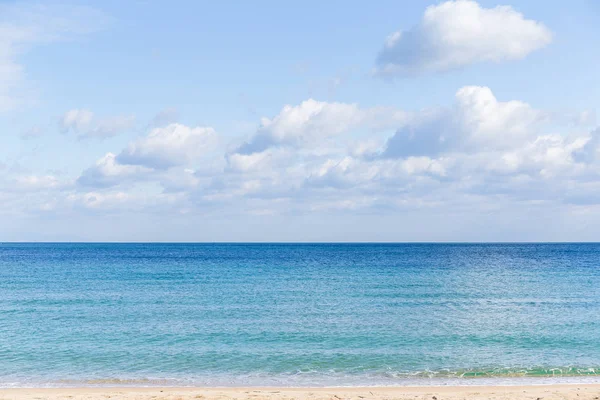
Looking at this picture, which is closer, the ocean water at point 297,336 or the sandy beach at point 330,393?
the sandy beach at point 330,393

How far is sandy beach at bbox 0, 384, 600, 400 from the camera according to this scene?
677 inches

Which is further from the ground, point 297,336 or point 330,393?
point 297,336

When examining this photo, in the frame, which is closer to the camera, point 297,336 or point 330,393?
point 330,393

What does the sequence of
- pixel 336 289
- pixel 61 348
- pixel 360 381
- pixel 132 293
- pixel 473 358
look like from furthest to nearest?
1. pixel 336 289
2. pixel 132 293
3. pixel 61 348
4. pixel 473 358
5. pixel 360 381

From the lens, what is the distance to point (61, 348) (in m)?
24.7

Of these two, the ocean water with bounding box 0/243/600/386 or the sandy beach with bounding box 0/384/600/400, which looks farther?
the ocean water with bounding box 0/243/600/386

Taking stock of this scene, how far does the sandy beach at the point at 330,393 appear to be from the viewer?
1719 centimetres

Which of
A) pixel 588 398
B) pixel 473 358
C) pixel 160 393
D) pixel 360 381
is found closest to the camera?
pixel 588 398

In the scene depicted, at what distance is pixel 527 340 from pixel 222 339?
15.0 meters

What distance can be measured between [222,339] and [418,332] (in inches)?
398

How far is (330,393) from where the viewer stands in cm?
1784

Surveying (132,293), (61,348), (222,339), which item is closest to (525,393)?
(222,339)

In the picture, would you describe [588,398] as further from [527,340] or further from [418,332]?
[418,332]

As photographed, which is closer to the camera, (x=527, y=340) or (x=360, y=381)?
(x=360, y=381)
